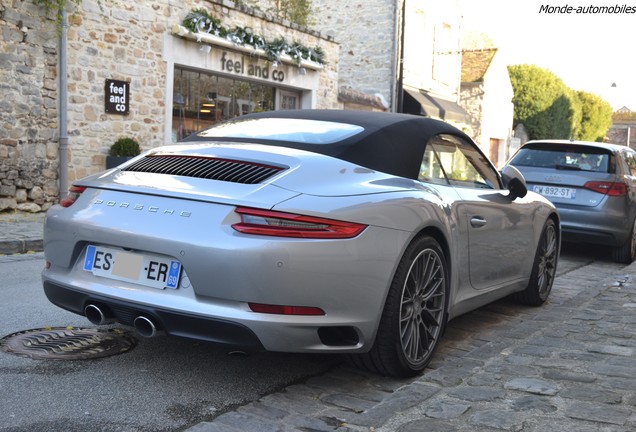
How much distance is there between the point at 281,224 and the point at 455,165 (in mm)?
1864

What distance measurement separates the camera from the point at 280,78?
16.9 m

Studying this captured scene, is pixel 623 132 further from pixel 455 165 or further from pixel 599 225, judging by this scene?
pixel 455 165

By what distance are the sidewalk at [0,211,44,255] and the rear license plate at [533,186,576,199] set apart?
20.6 feet

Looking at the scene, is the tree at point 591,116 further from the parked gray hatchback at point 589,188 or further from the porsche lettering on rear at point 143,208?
the porsche lettering on rear at point 143,208

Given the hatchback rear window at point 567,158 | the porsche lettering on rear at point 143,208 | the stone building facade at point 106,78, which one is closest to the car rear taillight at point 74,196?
the porsche lettering on rear at point 143,208

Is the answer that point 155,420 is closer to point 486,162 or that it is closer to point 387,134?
point 387,134

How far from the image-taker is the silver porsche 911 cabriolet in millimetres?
3014

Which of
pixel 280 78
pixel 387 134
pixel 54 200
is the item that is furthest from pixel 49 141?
pixel 387 134

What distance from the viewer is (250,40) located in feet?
50.8

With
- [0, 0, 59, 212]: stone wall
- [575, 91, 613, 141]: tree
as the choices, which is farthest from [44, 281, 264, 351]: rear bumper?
[575, 91, 613, 141]: tree

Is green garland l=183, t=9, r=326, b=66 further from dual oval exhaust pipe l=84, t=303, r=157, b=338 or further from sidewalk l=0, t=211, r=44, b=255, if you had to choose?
dual oval exhaust pipe l=84, t=303, r=157, b=338

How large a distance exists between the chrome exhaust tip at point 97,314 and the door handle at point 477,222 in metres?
2.15

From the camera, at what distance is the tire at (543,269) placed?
18.2 feet

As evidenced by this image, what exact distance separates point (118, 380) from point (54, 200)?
923 cm
